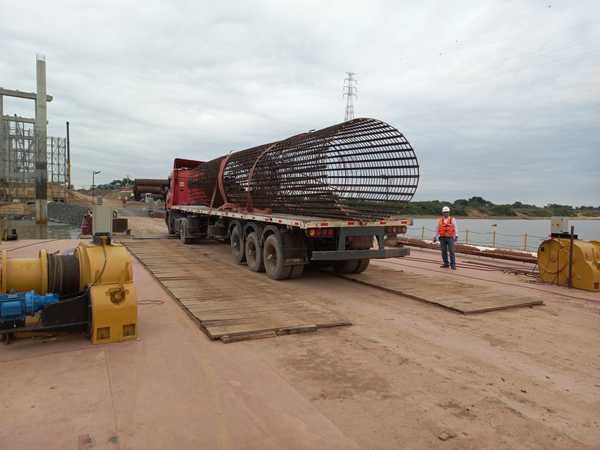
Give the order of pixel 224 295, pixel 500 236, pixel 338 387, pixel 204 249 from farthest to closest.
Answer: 1. pixel 500 236
2. pixel 204 249
3. pixel 224 295
4. pixel 338 387

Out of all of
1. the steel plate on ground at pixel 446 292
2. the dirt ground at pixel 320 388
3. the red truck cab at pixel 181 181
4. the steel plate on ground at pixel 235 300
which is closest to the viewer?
the dirt ground at pixel 320 388

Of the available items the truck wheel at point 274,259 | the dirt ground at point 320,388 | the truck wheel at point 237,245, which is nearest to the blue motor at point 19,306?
the dirt ground at point 320,388

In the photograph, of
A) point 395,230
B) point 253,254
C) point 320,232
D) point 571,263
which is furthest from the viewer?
point 253,254

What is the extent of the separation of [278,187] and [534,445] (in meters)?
7.94

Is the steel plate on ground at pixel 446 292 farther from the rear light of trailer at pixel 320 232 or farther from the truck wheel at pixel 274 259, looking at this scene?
the truck wheel at pixel 274 259

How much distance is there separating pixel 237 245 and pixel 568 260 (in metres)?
7.81

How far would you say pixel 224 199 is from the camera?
14.0m

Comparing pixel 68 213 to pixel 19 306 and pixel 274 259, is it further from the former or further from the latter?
pixel 19 306

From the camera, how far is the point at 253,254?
10953 millimetres

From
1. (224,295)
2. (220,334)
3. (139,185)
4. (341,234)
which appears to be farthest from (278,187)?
(139,185)

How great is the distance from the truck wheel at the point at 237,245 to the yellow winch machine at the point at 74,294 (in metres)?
6.22

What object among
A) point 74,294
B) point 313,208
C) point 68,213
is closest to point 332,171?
point 313,208

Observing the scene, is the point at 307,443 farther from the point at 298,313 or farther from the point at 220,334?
the point at 298,313

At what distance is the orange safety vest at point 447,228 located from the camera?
1171 cm
